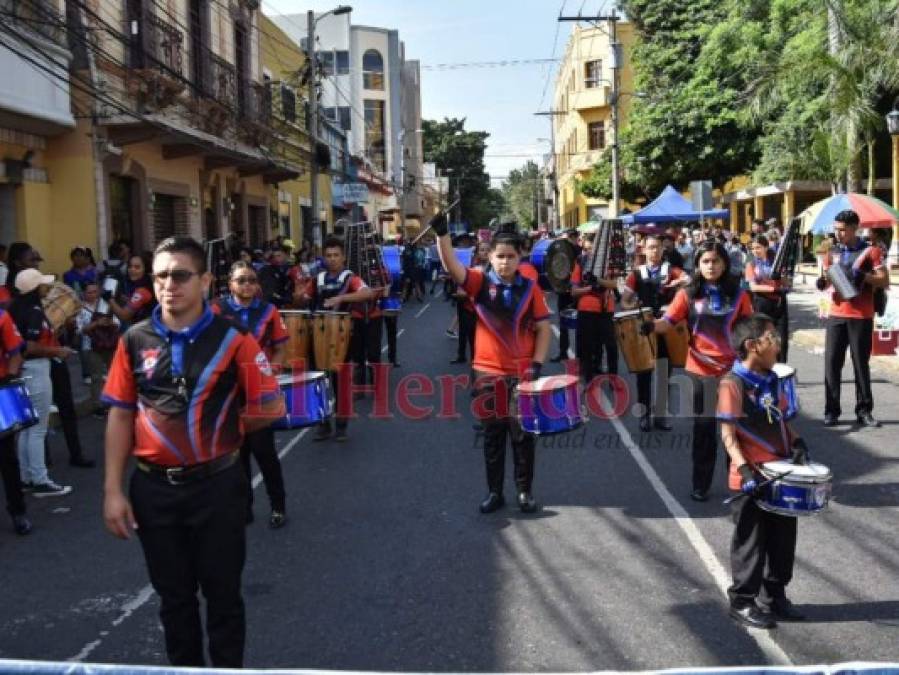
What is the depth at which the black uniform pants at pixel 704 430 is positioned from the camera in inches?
257

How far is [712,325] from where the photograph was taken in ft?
21.6

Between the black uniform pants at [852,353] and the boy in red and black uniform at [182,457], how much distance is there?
22.0ft

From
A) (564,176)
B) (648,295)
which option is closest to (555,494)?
(648,295)

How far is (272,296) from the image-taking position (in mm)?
11211

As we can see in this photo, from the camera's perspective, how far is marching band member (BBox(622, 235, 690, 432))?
29.9 ft

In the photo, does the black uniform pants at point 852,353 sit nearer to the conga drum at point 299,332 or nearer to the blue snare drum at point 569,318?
the blue snare drum at point 569,318

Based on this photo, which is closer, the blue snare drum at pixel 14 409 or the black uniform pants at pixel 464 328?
the blue snare drum at pixel 14 409

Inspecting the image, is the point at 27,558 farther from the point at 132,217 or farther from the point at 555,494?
the point at 132,217

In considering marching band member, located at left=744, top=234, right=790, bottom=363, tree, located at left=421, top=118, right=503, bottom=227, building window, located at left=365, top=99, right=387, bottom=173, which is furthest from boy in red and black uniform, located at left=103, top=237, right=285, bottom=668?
tree, located at left=421, top=118, right=503, bottom=227

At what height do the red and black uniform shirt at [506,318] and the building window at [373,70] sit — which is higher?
the building window at [373,70]

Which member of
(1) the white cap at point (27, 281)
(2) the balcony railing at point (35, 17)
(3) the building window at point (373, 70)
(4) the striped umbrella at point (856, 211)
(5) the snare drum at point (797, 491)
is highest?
(3) the building window at point (373, 70)

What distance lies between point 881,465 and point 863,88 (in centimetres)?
1496

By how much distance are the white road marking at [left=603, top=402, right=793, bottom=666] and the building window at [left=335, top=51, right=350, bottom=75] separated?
2232 inches

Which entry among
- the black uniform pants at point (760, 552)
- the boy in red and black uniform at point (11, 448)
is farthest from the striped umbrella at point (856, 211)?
→ the boy in red and black uniform at point (11, 448)
